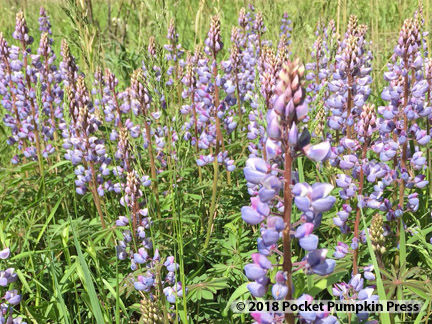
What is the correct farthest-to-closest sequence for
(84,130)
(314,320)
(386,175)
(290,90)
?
(84,130), (386,175), (314,320), (290,90)

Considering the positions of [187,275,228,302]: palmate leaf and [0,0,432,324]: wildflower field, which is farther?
[187,275,228,302]: palmate leaf

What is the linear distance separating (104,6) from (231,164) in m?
8.20

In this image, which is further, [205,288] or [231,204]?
[231,204]

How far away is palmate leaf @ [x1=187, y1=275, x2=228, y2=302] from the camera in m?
2.22

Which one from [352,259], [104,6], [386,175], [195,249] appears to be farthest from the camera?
[104,6]

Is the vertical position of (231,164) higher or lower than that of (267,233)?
lower

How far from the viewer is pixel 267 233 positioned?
1303 mm

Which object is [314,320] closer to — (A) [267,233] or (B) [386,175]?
(A) [267,233]

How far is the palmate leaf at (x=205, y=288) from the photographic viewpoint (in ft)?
7.27

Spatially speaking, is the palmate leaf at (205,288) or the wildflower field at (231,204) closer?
the wildflower field at (231,204)

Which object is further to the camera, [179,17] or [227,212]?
[179,17]

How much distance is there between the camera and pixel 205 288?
2281 mm

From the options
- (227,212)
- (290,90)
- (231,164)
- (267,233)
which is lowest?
(227,212)

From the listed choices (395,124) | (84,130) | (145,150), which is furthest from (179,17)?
(395,124)
